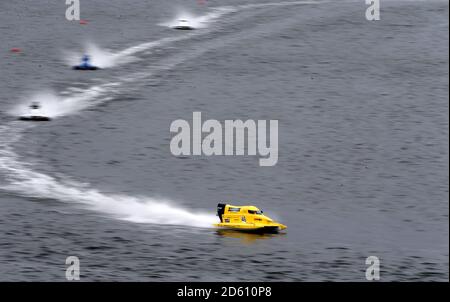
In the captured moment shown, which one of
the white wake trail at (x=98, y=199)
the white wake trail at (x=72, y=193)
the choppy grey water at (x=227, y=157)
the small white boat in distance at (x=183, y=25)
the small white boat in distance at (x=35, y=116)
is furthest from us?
the small white boat in distance at (x=183, y=25)

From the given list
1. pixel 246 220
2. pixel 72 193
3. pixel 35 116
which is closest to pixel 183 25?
pixel 35 116

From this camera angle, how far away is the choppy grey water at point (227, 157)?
49.8 meters

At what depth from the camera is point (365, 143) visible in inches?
2798

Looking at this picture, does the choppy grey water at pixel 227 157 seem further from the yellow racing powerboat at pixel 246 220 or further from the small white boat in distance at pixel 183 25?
the small white boat in distance at pixel 183 25

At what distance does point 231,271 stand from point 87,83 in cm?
4181

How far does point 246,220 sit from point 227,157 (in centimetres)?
1596

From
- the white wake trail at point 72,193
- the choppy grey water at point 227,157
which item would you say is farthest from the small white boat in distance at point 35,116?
the choppy grey water at point 227,157

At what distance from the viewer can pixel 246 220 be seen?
5222 centimetres

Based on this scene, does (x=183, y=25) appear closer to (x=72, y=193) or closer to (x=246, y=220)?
(x=72, y=193)

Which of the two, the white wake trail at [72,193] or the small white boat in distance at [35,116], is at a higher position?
the small white boat in distance at [35,116]

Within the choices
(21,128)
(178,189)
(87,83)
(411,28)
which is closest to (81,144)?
(21,128)

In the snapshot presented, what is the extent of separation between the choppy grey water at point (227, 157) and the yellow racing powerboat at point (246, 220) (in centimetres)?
72

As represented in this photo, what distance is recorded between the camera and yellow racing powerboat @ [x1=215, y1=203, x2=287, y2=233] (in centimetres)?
5212
